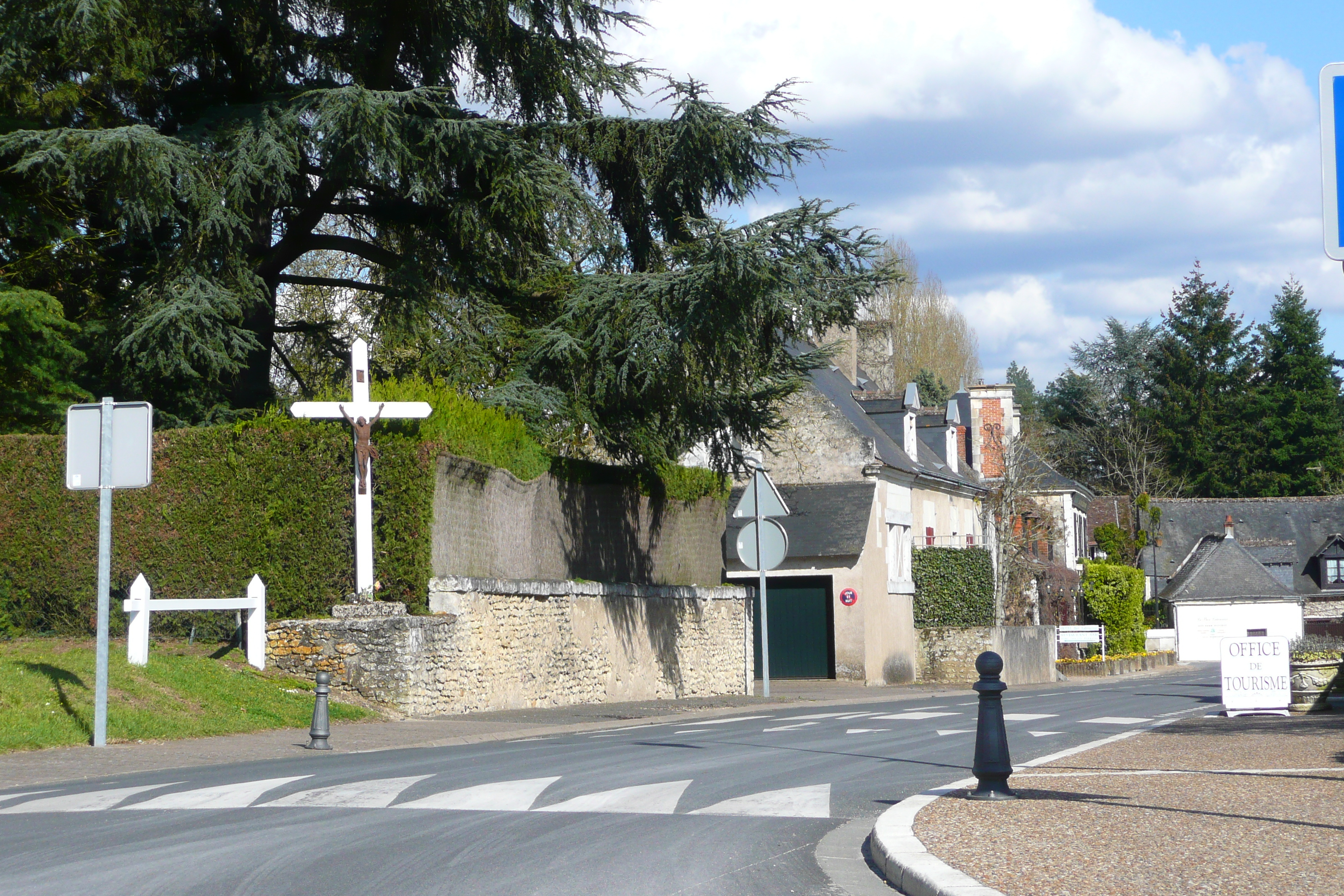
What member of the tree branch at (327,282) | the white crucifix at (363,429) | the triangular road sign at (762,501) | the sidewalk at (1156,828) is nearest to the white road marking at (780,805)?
the sidewalk at (1156,828)

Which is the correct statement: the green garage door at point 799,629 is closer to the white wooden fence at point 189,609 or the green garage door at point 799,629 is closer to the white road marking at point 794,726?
the white road marking at point 794,726

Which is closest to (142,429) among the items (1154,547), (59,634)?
(59,634)

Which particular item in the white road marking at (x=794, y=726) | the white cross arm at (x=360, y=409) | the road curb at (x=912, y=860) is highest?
the white cross arm at (x=360, y=409)

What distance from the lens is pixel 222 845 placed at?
23.1ft

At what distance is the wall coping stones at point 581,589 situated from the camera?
57.4ft

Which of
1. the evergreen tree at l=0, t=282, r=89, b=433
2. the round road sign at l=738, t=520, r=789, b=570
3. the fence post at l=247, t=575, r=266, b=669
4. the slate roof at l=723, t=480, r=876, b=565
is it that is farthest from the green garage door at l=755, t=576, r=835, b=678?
the evergreen tree at l=0, t=282, r=89, b=433

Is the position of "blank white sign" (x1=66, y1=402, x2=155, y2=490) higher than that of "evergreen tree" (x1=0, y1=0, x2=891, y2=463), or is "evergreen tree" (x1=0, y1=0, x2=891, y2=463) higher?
"evergreen tree" (x1=0, y1=0, x2=891, y2=463)

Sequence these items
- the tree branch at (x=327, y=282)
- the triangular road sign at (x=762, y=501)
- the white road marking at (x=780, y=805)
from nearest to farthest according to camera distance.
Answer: the white road marking at (x=780, y=805)
the triangular road sign at (x=762, y=501)
the tree branch at (x=327, y=282)

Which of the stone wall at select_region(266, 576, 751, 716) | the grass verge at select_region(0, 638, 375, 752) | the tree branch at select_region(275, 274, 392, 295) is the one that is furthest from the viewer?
the tree branch at select_region(275, 274, 392, 295)

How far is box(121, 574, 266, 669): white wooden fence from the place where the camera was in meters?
14.6

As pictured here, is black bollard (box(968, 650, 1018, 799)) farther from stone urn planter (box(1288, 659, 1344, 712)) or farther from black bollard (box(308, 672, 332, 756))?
stone urn planter (box(1288, 659, 1344, 712))

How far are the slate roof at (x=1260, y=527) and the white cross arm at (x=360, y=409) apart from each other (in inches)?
2189

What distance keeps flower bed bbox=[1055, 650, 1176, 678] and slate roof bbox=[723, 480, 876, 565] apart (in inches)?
455

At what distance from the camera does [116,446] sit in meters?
12.6
